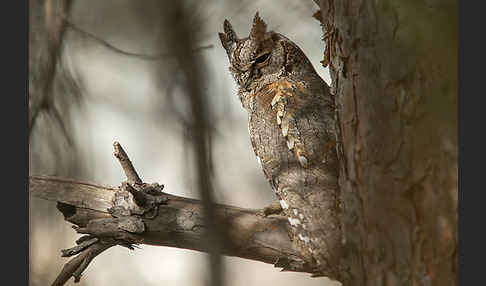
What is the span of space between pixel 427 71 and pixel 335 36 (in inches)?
6.3

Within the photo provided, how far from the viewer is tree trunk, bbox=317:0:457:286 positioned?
70cm

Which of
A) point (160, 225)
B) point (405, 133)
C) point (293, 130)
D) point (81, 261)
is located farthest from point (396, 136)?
point (81, 261)

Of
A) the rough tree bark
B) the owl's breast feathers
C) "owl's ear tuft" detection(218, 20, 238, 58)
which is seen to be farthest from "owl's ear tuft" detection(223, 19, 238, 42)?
the rough tree bark

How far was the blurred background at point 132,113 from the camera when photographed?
117cm

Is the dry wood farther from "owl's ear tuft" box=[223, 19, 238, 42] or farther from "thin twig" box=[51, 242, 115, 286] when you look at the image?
"owl's ear tuft" box=[223, 19, 238, 42]

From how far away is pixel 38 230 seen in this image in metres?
1.30

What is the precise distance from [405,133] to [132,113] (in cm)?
77

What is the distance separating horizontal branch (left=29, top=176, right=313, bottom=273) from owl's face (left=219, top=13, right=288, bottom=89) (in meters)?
0.28

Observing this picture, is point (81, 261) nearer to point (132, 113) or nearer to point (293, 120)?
point (132, 113)

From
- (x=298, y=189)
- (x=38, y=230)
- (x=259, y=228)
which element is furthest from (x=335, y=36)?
(x=38, y=230)

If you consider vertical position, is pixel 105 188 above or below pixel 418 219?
above

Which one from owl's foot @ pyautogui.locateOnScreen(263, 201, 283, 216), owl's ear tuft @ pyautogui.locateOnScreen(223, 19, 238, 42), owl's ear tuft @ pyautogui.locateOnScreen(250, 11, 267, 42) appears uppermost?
owl's ear tuft @ pyautogui.locateOnScreen(223, 19, 238, 42)

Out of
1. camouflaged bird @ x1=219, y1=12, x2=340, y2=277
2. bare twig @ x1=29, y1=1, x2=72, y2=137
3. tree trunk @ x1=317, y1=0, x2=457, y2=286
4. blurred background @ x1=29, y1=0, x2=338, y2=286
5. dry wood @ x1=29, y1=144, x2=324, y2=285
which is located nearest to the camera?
tree trunk @ x1=317, y1=0, x2=457, y2=286

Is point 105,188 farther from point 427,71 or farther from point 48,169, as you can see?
point 427,71
